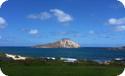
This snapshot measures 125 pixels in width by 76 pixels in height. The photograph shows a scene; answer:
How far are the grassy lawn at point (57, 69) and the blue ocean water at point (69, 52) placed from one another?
17 centimetres

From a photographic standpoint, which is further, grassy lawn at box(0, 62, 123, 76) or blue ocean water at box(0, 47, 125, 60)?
blue ocean water at box(0, 47, 125, 60)

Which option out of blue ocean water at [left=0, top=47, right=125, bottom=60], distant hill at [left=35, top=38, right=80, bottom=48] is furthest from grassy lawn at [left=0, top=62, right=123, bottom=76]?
distant hill at [left=35, top=38, right=80, bottom=48]

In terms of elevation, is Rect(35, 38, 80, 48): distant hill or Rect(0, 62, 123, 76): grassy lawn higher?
Rect(35, 38, 80, 48): distant hill

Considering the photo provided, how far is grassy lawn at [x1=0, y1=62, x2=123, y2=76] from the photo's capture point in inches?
Answer: 372

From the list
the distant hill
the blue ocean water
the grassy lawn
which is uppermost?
the distant hill

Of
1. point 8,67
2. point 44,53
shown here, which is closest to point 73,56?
point 44,53

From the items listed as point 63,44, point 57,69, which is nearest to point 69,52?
point 63,44

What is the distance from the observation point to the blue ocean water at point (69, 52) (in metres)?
9.57

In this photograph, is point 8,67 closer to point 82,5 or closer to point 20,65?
point 20,65

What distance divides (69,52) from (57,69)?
1.17 feet

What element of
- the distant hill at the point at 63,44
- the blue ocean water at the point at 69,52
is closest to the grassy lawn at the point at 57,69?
the blue ocean water at the point at 69,52

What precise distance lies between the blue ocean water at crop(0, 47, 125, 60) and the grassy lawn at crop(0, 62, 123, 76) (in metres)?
0.17

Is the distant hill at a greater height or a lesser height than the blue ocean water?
greater

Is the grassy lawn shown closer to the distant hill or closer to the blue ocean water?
the blue ocean water
